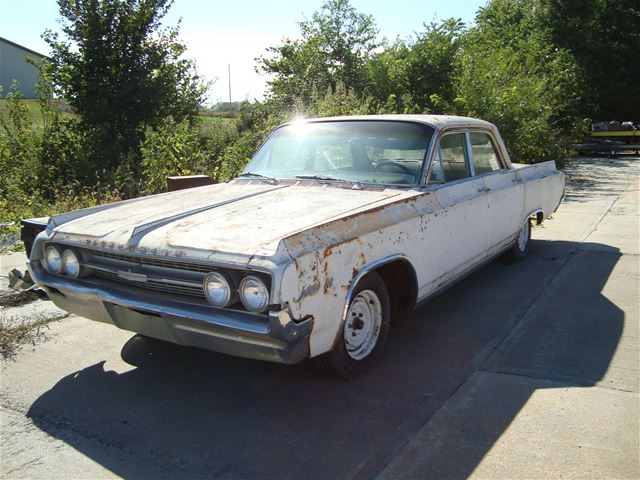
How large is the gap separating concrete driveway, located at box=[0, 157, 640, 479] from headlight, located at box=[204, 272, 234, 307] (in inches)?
27.4

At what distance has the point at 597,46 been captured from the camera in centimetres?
2425

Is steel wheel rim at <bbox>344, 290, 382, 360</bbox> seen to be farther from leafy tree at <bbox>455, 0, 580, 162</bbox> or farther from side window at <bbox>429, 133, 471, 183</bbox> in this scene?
leafy tree at <bbox>455, 0, 580, 162</bbox>

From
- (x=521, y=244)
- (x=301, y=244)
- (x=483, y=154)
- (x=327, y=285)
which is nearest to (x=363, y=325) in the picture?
(x=327, y=285)

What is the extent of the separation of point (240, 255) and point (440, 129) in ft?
7.94

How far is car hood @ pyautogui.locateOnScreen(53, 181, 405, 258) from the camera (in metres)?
3.10

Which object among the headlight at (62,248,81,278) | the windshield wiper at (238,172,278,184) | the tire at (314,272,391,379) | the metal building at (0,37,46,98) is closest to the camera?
the tire at (314,272,391,379)

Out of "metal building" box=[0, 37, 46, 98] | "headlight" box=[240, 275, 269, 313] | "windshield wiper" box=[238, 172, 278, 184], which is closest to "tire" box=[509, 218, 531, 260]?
"windshield wiper" box=[238, 172, 278, 184]

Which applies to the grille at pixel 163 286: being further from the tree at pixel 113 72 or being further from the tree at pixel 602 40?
the tree at pixel 602 40

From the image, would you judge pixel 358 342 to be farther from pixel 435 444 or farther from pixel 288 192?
pixel 288 192

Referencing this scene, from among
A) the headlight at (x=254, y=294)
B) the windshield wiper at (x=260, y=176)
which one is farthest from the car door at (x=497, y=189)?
the headlight at (x=254, y=294)

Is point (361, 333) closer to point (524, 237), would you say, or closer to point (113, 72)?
point (524, 237)

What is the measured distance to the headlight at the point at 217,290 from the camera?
2949mm

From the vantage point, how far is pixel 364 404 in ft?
10.8

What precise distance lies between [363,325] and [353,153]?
1.54 metres
